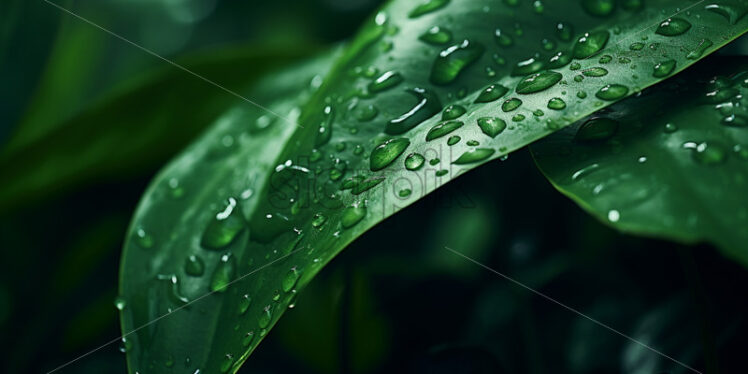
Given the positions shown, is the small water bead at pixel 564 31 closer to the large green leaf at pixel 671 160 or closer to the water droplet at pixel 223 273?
the large green leaf at pixel 671 160

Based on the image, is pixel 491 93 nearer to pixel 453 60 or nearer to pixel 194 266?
pixel 453 60

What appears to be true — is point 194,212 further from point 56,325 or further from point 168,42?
point 168,42

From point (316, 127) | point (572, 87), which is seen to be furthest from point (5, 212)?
point (572, 87)

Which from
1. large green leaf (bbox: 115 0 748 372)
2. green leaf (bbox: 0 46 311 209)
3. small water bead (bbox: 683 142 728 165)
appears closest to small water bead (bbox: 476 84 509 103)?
large green leaf (bbox: 115 0 748 372)

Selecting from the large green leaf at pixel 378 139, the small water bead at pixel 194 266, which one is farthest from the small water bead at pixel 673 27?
the small water bead at pixel 194 266

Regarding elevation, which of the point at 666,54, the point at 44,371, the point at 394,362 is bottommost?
the point at 394,362

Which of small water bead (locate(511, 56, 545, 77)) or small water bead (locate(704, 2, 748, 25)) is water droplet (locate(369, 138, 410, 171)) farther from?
small water bead (locate(704, 2, 748, 25))
